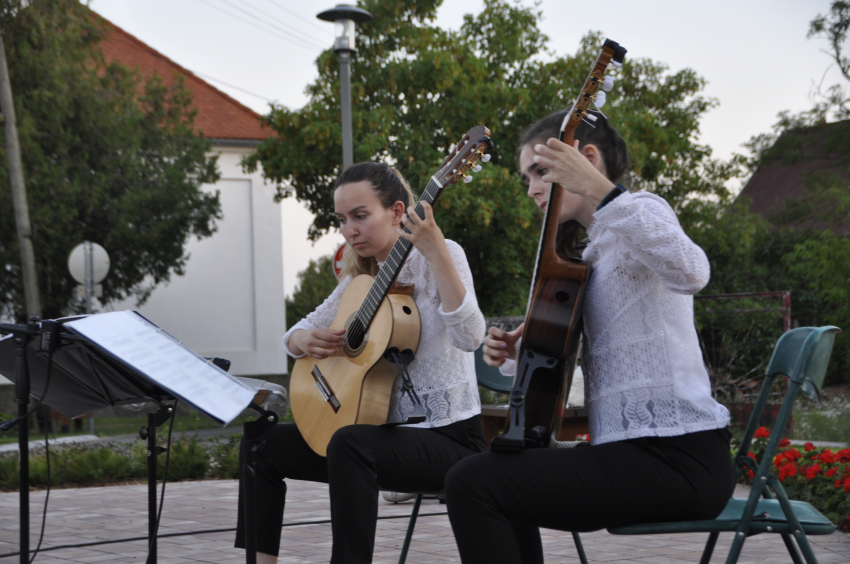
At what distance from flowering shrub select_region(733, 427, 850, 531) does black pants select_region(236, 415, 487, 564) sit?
2.94 m

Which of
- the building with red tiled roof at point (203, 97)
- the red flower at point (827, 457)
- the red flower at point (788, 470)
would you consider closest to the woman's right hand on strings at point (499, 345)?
the red flower at point (788, 470)

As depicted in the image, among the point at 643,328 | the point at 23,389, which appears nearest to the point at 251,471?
the point at 23,389

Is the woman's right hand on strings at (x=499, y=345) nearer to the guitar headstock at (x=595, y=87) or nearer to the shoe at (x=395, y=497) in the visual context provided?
the guitar headstock at (x=595, y=87)

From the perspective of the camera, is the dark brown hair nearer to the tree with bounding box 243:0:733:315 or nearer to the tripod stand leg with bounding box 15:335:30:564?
the tripod stand leg with bounding box 15:335:30:564

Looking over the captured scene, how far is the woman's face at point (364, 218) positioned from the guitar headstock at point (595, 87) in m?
1.08

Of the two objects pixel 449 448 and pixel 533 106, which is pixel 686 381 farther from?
pixel 533 106

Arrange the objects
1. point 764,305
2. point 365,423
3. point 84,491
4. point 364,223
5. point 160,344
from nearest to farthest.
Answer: point 160,344
point 365,423
point 364,223
point 84,491
point 764,305

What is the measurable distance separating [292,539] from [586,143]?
317 centimetres

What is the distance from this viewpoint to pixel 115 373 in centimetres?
247

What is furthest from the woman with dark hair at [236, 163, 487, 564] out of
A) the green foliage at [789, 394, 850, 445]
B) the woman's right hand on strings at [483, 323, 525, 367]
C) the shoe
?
the green foliage at [789, 394, 850, 445]

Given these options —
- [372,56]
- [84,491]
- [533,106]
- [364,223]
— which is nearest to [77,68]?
[372,56]

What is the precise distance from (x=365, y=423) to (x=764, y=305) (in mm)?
9711

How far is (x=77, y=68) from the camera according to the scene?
49.5 ft

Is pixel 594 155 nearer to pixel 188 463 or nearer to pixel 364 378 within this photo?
pixel 364 378
